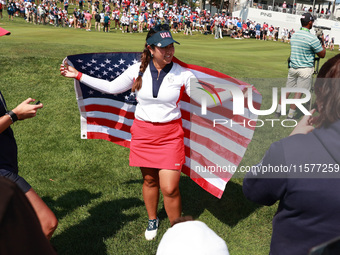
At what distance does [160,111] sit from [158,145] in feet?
1.30

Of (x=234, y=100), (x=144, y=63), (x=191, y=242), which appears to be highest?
(x=144, y=63)

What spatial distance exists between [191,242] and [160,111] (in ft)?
8.34

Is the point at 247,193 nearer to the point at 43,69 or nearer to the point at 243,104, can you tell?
the point at 243,104

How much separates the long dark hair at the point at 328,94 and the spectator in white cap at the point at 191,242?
849 millimetres

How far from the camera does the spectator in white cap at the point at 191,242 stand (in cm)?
148

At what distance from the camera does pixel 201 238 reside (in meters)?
1.50

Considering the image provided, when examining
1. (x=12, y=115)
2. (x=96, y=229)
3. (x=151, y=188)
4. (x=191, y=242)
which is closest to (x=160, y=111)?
(x=151, y=188)

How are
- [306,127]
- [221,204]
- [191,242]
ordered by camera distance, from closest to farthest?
[191,242]
[306,127]
[221,204]

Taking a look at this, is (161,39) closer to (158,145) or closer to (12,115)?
(158,145)

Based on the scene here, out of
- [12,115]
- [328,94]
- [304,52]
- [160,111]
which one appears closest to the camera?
[328,94]

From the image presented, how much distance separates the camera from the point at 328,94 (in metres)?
1.81

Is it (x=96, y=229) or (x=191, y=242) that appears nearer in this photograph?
(x=191, y=242)

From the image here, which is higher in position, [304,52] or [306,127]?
[306,127]

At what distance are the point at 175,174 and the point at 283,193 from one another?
2.09 metres
